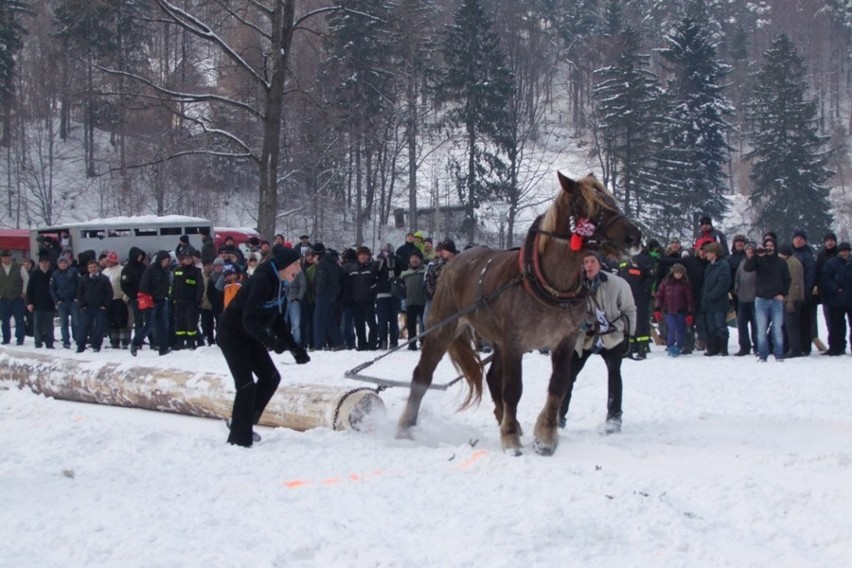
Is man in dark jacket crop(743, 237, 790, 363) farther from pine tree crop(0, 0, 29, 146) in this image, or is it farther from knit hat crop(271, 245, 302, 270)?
pine tree crop(0, 0, 29, 146)

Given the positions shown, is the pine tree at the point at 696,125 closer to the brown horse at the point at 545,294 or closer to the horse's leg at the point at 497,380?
the horse's leg at the point at 497,380

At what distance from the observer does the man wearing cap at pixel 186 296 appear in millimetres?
16203

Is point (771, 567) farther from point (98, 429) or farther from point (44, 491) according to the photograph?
point (98, 429)

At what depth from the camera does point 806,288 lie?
531 inches

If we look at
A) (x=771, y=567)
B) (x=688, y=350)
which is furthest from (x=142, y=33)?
(x=771, y=567)

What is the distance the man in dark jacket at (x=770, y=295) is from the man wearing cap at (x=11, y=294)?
47.1 feet

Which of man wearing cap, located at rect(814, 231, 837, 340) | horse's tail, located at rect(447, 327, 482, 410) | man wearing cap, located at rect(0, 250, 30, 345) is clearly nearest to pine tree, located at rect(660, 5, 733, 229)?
man wearing cap, located at rect(814, 231, 837, 340)

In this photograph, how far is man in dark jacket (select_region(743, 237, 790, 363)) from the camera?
42.7ft

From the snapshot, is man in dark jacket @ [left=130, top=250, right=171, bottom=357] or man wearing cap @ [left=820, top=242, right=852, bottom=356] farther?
man in dark jacket @ [left=130, top=250, right=171, bottom=357]

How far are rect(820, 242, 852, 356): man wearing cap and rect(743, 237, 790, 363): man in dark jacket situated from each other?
2.30 feet

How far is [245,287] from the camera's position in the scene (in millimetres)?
7492

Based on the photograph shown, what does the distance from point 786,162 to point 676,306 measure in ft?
91.7

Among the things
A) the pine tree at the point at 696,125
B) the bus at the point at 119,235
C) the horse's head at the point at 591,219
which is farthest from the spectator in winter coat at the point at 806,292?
the pine tree at the point at 696,125

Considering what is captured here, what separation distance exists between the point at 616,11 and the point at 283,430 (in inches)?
2431
